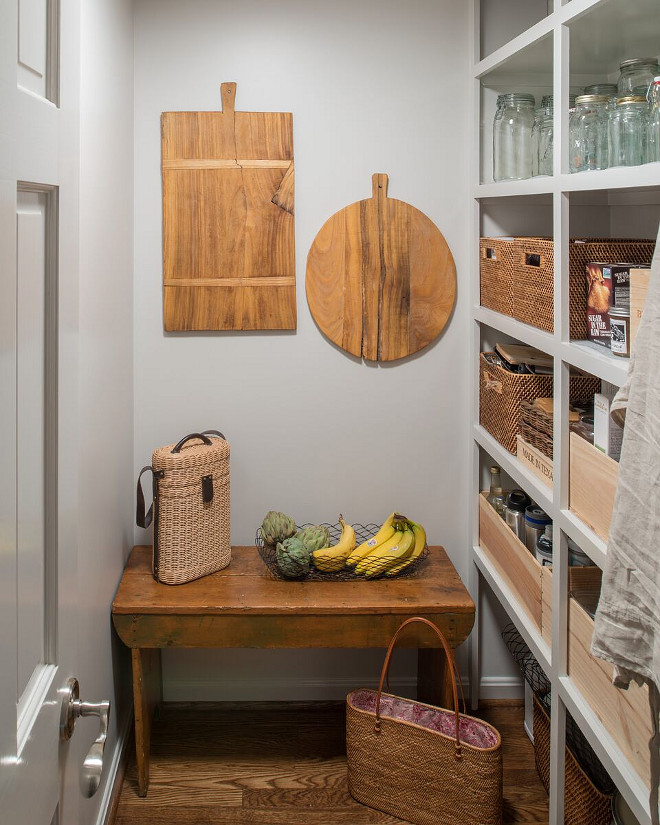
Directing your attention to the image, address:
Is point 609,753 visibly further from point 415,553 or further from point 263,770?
point 263,770

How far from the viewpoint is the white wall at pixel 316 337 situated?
2662mm

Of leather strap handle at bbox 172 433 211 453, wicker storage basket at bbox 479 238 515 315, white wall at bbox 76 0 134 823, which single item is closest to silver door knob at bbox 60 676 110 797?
white wall at bbox 76 0 134 823

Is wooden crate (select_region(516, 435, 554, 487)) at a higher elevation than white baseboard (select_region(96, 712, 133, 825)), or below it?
higher

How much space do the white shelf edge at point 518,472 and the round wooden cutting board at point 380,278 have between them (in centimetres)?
37

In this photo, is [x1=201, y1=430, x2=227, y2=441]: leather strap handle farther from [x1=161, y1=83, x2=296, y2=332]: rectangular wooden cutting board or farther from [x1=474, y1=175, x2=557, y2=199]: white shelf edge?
[x1=474, y1=175, x2=557, y2=199]: white shelf edge

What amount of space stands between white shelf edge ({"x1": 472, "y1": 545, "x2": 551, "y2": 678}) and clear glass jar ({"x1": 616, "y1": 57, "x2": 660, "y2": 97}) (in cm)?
127

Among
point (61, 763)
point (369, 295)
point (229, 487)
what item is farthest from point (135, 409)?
point (61, 763)

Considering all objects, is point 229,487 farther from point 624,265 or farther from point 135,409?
point 624,265

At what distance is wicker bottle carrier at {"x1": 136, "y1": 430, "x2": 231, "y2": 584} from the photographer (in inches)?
95.5

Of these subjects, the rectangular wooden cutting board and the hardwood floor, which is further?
the rectangular wooden cutting board

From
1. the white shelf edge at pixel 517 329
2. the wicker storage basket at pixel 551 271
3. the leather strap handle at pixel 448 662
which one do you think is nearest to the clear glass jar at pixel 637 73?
the wicker storage basket at pixel 551 271

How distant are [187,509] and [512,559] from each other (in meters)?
0.92

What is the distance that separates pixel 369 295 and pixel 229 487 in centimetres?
76

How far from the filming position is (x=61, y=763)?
98 centimetres
